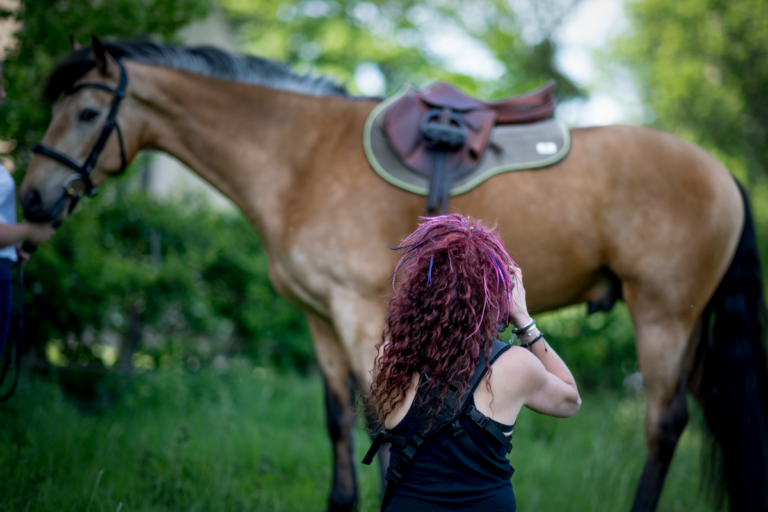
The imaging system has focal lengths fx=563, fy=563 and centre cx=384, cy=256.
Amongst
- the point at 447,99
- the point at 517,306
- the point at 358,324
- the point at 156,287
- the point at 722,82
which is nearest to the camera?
the point at 517,306

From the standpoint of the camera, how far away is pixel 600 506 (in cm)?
340

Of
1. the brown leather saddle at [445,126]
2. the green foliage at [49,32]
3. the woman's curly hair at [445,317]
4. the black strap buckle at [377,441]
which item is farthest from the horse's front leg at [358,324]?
the green foliage at [49,32]

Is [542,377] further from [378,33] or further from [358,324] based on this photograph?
[378,33]

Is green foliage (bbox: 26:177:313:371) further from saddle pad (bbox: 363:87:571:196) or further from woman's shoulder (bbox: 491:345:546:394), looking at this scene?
woman's shoulder (bbox: 491:345:546:394)

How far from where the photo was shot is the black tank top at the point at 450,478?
1.50 meters

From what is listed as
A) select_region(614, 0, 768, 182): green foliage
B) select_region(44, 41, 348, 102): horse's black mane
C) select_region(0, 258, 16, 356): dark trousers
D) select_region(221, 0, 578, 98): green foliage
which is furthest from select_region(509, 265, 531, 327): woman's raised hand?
select_region(221, 0, 578, 98): green foliage

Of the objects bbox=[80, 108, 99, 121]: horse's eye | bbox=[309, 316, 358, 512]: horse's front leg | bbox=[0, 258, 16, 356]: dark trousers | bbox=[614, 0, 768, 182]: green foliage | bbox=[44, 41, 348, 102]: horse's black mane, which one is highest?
bbox=[614, 0, 768, 182]: green foliage

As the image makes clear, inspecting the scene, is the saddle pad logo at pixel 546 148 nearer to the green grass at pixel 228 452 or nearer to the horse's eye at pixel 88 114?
the green grass at pixel 228 452

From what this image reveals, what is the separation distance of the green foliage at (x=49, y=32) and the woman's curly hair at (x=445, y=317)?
2.87 meters

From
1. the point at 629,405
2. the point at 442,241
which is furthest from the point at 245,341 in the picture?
the point at 442,241

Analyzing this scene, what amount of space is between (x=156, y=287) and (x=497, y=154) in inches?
125

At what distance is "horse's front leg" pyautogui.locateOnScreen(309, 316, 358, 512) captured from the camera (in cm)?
307

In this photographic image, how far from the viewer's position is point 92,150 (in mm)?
2891

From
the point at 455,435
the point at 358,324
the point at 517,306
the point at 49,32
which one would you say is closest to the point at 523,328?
the point at 517,306
